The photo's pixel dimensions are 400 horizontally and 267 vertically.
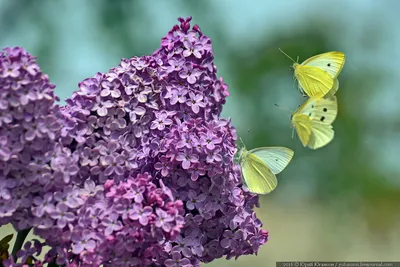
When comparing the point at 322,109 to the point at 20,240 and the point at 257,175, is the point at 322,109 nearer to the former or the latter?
the point at 257,175

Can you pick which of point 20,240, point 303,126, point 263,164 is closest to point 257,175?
point 263,164

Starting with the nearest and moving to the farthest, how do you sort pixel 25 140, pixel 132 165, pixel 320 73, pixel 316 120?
1. pixel 25 140
2. pixel 132 165
3. pixel 316 120
4. pixel 320 73

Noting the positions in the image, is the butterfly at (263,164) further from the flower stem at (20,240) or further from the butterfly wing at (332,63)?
the flower stem at (20,240)

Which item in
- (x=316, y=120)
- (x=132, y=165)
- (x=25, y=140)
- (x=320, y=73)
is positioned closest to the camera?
(x=25, y=140)

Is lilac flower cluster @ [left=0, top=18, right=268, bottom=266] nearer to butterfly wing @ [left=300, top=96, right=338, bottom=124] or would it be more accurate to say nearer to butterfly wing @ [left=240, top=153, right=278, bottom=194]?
butterfly wing @ [left=240, top=153, right=278, bottom=194]

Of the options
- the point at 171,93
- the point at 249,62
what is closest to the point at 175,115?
the point at 171,93

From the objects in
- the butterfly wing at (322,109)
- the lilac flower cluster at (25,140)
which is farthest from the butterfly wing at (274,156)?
the lilac flower cluster at (25,140)
